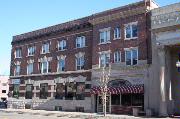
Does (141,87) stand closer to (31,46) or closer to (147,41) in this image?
(147,41)

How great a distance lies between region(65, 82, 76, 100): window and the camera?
4412 centimetres

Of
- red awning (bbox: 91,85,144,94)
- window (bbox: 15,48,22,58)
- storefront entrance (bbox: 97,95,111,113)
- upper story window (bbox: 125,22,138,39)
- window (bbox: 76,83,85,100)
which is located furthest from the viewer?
window (bbox: 15,48,22,58)

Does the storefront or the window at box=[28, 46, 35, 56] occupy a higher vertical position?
the window at box=[28, 46, 35, 56]

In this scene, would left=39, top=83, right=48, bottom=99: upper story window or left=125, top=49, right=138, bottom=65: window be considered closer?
left=125, top=49, right=138, bottom=65: window

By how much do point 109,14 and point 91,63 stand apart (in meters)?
7.28

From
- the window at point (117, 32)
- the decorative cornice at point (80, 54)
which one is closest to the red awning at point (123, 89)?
the decorative cornice at point (80, 54)

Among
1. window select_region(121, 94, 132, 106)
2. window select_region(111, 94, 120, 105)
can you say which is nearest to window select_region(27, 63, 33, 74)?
window select_region(111, 94, 120, 105)

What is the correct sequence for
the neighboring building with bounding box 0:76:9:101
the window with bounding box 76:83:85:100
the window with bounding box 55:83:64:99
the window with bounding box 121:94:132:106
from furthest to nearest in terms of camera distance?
the neighboring building with bounding box 0:76:9:101 → the window with bounding box 55:83:64:99 → the window with bounding box 76:83:85:100 → the window with bounding box 121:94:132:106

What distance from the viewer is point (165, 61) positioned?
33.7 m

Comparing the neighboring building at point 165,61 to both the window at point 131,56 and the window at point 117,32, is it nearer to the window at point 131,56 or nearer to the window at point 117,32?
the window at point 131,56

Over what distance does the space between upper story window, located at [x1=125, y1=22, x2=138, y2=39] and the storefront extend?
5.76 meters

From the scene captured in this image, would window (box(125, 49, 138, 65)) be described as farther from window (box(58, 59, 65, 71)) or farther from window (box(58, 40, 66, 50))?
window (box(58, 40, 66, 50))

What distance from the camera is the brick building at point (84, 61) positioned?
1442 inches

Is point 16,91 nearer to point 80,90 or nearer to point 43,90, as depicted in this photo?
point 43,90
